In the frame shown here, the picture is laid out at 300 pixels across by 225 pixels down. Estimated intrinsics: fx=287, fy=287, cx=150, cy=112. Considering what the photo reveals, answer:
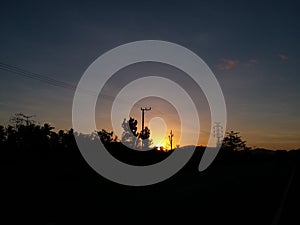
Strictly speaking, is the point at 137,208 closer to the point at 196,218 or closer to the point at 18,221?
the point at 196,218

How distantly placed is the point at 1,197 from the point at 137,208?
208 inches

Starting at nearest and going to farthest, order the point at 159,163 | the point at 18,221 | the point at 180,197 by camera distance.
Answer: the point at 18,221 < the point at 180,197 < the point at 159,163

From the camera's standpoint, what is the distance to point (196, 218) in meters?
7.86

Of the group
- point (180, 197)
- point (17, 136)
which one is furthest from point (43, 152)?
point (17, 136)

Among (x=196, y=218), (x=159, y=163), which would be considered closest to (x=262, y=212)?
(x=196, y=218)

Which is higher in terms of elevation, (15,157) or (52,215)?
(15,157)

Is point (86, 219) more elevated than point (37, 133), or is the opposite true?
point (37, 133)

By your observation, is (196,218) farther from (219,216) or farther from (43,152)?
(43,152)

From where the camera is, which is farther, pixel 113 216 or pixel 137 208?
pixel 137 208

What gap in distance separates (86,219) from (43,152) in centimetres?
1954

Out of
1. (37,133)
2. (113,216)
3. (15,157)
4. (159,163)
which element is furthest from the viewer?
(37,133)

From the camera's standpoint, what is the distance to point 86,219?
24.0 ft

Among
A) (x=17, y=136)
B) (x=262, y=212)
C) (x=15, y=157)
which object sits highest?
(x=17, y=136)

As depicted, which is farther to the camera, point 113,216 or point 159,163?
point 159,163
